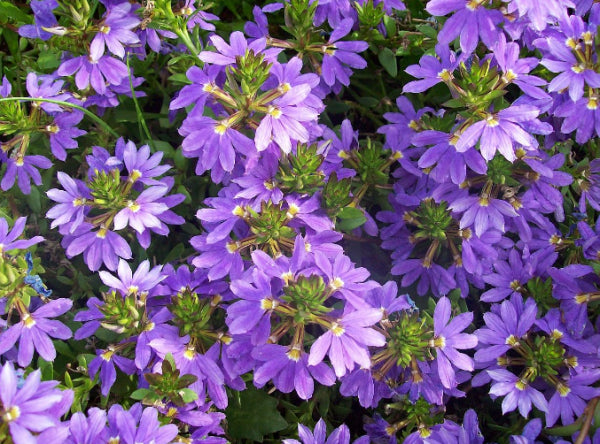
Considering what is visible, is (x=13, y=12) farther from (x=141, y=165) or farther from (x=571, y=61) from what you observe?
(x=571, y=61)

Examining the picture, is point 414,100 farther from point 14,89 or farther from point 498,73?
point 14,89

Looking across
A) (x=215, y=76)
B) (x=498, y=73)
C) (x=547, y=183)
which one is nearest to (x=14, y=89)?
(x=215, y=76)

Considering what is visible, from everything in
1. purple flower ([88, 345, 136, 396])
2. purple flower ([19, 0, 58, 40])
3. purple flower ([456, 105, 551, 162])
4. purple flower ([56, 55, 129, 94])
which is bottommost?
purple flower ([88, 345, 136, 396])

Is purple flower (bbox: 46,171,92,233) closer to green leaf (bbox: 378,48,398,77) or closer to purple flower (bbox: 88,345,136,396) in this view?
purple flower (bbox: 88,345,136,396)

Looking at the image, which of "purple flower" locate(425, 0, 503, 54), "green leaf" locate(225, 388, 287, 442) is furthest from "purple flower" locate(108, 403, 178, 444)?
"purple flower" locate(425, 0, 503, 54)

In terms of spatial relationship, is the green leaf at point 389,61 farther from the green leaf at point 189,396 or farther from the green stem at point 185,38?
the green leaf at point 189,396

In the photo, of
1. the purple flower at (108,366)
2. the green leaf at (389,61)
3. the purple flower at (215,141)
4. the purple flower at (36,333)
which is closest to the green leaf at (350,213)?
the purple flower at (215,141)
